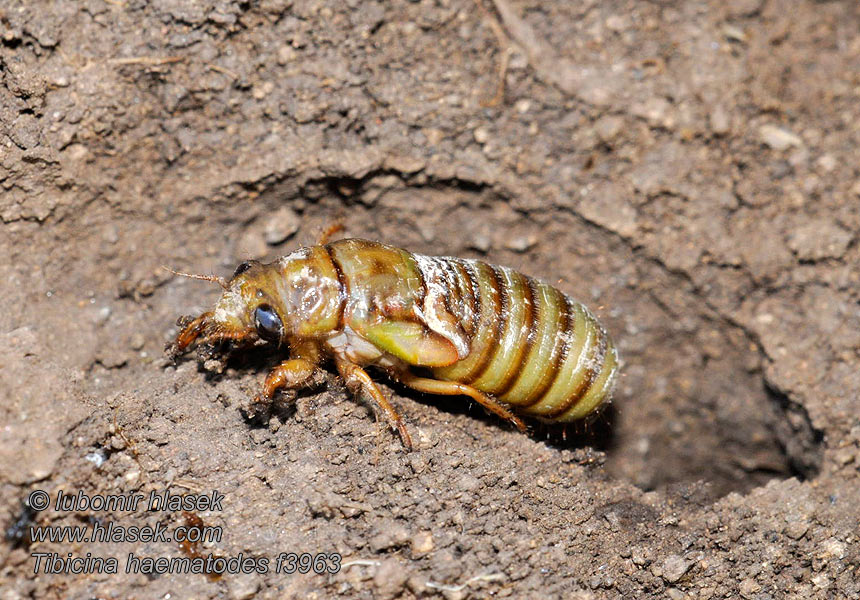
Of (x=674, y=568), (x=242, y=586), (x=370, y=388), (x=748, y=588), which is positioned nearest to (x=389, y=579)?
(x=242, y=586)

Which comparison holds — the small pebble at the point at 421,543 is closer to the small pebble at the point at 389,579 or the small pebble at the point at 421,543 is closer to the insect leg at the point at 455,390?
the small pebble at the point at 389,579

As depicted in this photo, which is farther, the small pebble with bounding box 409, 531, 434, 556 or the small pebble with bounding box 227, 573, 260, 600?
the small pebble with bounding box 409, 531, 434, 556

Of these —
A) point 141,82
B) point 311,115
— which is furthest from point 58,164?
point 311,115

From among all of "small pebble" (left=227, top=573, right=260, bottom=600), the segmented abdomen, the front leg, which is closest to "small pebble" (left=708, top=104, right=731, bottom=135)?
the segmented abdomen

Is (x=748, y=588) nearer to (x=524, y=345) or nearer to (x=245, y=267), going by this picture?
(x=524, y=345)

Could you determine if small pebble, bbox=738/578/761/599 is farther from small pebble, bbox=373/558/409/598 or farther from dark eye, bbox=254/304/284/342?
dark eye, bbox=254/304/284/342

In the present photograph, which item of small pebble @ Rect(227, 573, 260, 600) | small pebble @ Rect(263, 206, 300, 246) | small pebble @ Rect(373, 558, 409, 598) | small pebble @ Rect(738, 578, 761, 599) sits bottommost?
small pebble @ Rect(227, 573, 260, 600)
